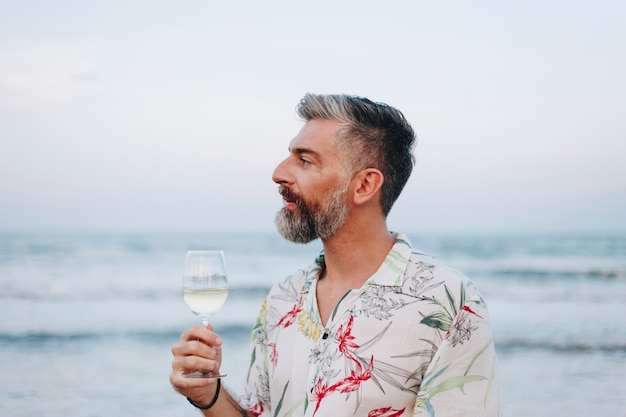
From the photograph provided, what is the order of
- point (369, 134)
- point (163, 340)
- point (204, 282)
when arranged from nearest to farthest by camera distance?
point (204, 282), point (369, 134), point (163, 340)

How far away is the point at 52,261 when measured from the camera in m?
22.8

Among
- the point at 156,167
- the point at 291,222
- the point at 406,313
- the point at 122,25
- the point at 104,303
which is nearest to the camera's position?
the point at 406,313

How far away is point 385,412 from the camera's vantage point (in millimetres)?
2461

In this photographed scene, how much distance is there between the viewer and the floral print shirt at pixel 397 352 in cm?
240

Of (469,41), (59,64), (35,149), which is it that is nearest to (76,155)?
(35,149)

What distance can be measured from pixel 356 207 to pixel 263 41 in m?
9.99

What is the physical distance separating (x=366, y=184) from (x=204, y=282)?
672mm

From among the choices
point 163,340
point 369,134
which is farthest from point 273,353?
point 163,340

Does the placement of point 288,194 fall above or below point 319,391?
above

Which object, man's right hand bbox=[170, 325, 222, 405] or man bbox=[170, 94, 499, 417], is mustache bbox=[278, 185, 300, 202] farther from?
man's right hand bbox=[170, 325, 222, 405]

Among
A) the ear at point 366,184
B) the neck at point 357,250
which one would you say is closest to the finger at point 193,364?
the neck at point 357,250

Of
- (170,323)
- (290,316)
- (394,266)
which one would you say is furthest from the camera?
(170,323)

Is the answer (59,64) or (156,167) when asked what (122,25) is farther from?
(156,167)

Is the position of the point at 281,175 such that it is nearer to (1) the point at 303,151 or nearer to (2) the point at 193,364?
(1) the point at 303,151
